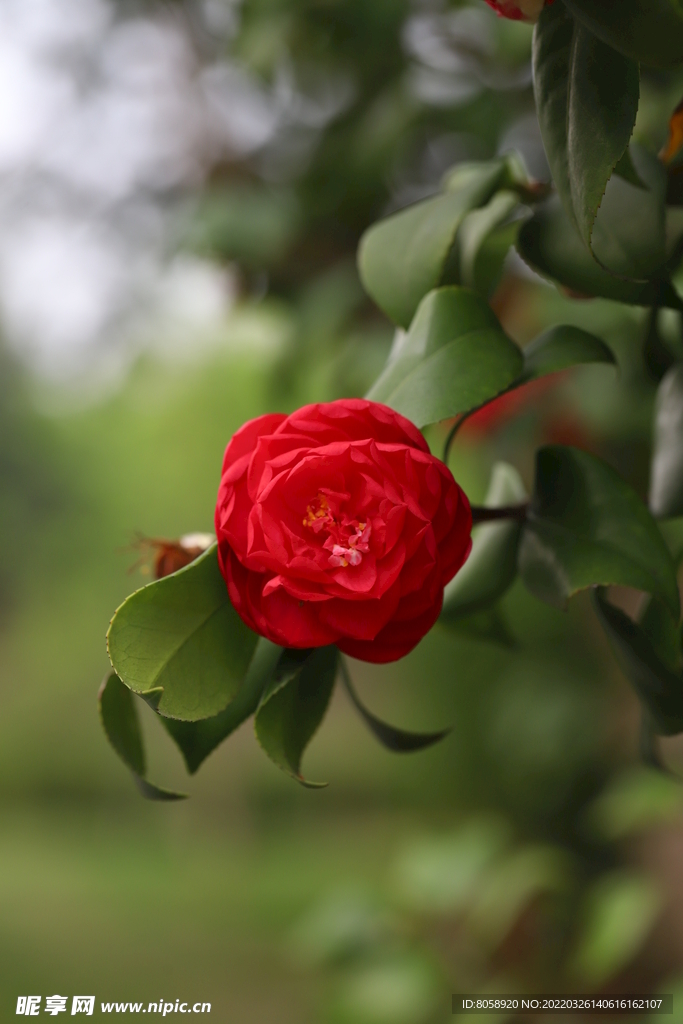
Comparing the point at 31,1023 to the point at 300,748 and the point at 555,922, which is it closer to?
the point at 555,922

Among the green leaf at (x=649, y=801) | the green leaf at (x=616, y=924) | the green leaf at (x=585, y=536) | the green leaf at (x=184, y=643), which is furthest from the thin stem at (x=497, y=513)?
the green leaf at (x=616, y=924)

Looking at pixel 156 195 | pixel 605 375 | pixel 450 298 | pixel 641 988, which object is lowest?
pixel 641 988

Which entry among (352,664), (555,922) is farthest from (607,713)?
(352,664)

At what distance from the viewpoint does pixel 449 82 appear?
84cm

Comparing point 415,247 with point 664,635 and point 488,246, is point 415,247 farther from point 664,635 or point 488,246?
point 664,635

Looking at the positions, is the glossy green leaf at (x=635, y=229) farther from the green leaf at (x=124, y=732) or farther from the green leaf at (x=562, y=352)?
the green leaf at (x=124, y=732)

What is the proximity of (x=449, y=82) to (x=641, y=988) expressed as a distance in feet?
3.40

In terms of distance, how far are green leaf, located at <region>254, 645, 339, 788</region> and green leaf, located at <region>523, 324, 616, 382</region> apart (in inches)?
5.6

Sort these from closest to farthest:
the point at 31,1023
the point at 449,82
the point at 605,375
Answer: the point at 605,375, the point at 449,82, the point at 31,1023

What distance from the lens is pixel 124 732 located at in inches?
11.3

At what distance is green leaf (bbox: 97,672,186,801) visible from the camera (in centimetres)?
28

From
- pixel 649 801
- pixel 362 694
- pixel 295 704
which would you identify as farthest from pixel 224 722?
pixel 362 694

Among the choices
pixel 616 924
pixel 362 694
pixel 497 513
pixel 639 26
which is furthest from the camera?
pixel 362 694

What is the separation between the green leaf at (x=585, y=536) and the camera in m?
0.29
